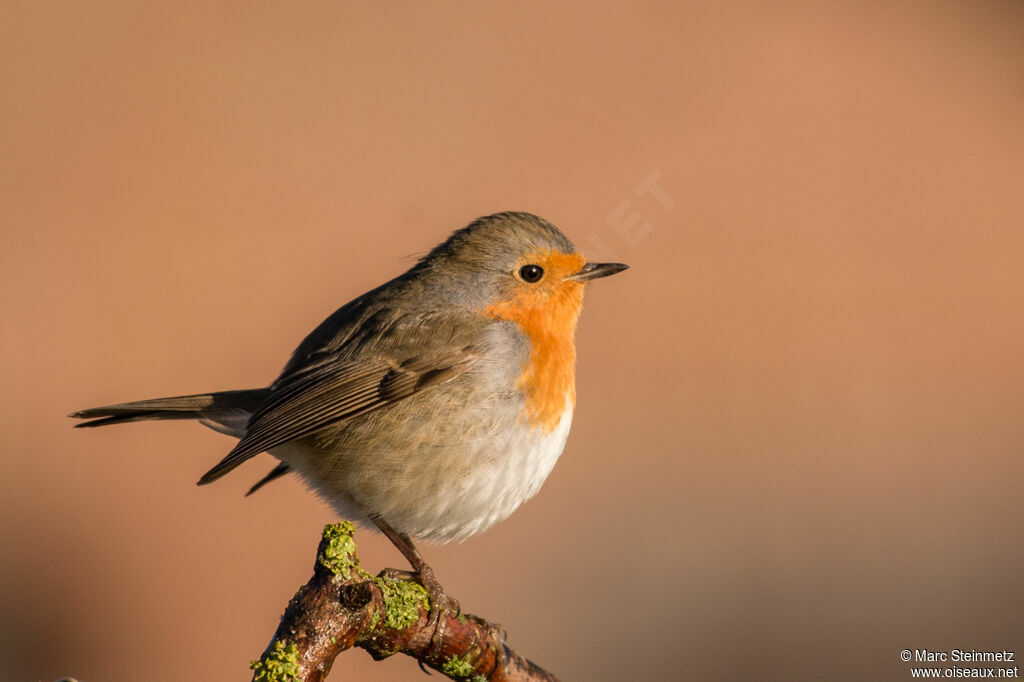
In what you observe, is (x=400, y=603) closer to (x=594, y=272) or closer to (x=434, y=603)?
(x=434, y=603)

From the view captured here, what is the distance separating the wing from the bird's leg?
314mm

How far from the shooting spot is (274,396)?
10.6ft

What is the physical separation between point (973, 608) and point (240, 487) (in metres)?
3.53

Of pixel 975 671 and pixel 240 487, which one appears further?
pixel 240 487

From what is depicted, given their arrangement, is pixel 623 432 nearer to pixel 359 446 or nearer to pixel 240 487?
pixel 240 487

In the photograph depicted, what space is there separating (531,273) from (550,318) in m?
0.14

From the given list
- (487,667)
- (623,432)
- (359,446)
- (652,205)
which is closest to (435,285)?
(359,446)

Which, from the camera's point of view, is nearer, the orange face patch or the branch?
the branch

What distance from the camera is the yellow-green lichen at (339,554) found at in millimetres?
1876

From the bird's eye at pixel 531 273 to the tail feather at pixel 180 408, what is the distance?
2.92 ft

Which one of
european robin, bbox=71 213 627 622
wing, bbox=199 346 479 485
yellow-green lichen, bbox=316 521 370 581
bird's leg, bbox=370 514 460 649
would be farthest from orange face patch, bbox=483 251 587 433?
yellow-green lichen, bbox=316 521 370 581

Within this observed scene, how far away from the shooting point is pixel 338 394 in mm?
3111

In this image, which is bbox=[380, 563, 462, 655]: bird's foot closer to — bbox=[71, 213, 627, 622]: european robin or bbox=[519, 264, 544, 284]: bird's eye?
bbox=[71, 213, 627, 622]: european robin

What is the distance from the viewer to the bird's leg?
2.16 meters
